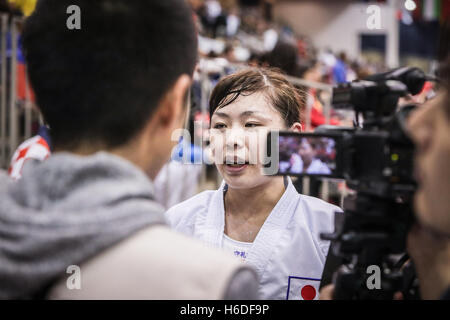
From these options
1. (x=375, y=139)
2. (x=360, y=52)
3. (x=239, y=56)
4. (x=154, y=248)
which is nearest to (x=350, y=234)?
(x=375, y=139)

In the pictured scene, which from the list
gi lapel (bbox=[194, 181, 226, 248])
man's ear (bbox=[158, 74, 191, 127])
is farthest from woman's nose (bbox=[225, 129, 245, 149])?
man's ear (bbox=[158, 74, 191, 127])

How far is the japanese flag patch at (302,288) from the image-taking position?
1.46 meters

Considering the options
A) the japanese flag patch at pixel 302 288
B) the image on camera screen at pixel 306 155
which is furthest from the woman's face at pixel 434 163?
the japanese flag patch at pixel 302 288

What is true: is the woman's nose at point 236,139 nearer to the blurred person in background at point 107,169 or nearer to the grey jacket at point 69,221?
the blurred person in background at point 107,169

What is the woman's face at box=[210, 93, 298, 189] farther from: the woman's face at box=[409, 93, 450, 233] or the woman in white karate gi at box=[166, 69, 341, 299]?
the woman's face at box=[409, 93, 450, 233]

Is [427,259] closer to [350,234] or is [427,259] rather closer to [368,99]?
[350,234]

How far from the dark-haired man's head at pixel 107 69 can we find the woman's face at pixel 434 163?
44 centimetres

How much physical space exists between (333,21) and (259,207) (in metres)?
19.3

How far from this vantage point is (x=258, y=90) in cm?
169

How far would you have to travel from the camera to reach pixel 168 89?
900mm

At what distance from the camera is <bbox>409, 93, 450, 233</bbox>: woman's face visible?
704 mm

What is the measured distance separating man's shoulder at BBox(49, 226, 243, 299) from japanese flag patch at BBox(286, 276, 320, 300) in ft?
2.42

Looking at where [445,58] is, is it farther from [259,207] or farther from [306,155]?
[259,207]

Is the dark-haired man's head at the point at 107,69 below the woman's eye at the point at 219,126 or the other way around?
the other way around
